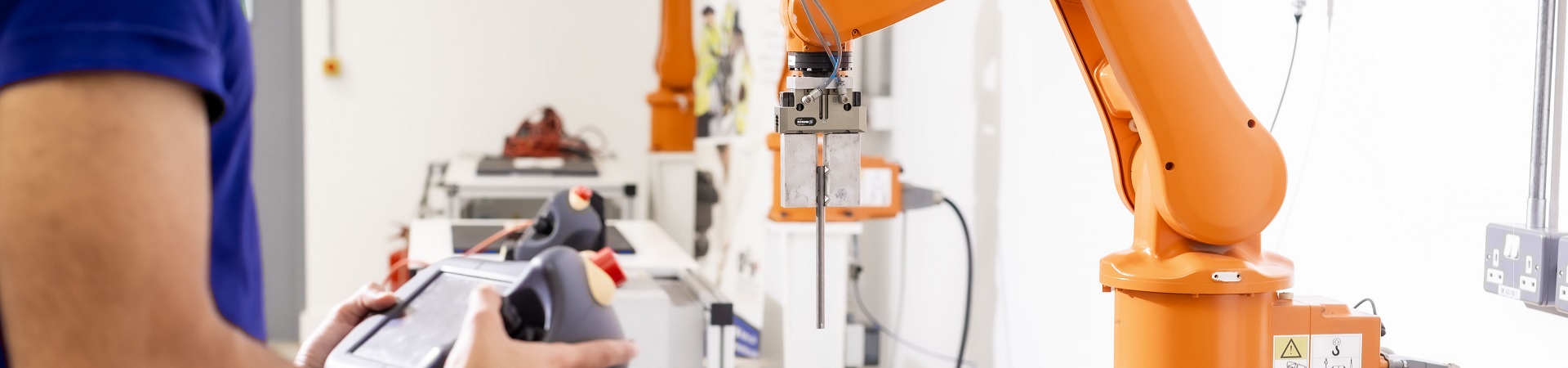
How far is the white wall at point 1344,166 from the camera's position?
3.95 feet

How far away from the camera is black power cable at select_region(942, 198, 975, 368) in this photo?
2.54 m

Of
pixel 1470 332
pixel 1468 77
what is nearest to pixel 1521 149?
pixel 1468 77

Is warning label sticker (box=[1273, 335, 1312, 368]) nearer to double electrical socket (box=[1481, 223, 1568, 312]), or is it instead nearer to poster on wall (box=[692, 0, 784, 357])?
double electrical socket (box=[1481, 223, 1568, 312])

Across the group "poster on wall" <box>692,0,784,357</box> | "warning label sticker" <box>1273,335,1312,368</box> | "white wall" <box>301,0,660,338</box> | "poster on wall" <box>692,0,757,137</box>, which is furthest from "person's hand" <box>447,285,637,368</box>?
"white wall" <box>301,0,660,338</box>

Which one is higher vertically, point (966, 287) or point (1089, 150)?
point (1089, 150)

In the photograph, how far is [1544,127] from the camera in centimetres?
110

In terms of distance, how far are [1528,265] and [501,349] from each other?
3.19 ft

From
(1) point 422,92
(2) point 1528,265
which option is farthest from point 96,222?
(1) point 422,92

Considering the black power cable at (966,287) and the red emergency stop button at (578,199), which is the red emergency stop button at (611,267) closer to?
the red emergency stop button at (578,199)

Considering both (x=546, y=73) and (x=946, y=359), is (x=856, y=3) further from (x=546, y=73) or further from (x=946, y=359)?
(x=546, y=73)

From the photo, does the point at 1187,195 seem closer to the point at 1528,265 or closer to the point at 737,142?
the point at 1528,265

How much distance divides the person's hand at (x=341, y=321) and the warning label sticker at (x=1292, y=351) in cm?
85

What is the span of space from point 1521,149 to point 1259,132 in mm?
353

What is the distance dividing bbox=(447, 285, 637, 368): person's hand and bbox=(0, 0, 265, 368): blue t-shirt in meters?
0.24
